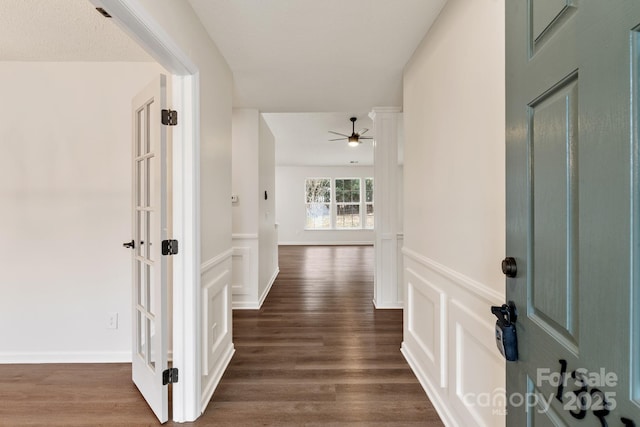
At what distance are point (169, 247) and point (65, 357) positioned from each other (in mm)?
1687

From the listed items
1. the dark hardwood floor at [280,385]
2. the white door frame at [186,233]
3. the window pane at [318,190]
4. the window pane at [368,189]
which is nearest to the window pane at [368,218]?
the window pane at [368,189]

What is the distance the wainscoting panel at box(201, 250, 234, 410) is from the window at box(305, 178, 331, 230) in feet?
24.6

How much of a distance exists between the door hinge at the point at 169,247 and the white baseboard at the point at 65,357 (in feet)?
4.40

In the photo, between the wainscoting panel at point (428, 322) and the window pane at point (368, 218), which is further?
the window pane at point (368, 218)

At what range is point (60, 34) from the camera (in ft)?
6.40

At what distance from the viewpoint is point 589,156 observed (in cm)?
57

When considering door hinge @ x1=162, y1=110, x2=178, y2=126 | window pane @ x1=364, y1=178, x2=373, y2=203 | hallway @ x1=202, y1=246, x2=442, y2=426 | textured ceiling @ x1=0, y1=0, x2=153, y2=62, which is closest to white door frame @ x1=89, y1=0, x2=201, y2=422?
door hinge @ x1=162, y1=110, x2=178, y2=126

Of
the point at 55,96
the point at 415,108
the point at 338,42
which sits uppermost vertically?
the point at 338,42

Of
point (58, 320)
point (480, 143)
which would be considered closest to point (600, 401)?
point (480, 143)

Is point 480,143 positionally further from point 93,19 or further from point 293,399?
point 93,19

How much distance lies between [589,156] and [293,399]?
202 centimetres

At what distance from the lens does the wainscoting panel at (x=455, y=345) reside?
1.28 meters

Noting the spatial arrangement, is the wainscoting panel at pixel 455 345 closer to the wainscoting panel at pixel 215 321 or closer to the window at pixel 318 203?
the wainscoting panel at pixel 215 321

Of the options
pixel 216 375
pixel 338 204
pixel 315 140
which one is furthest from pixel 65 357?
pixel 338 204
